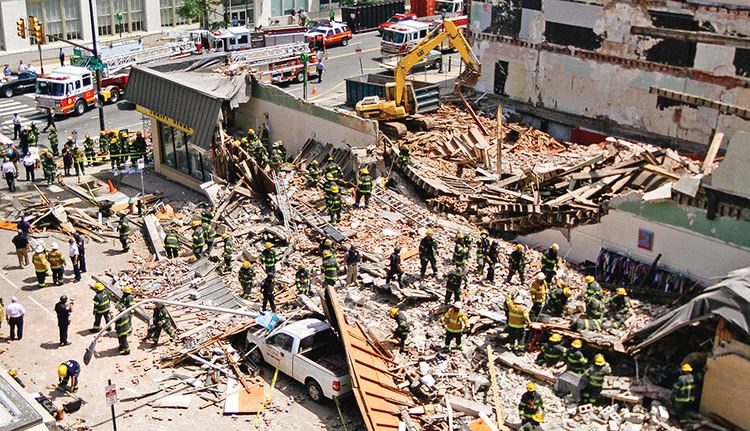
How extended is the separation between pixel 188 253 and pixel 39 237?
230 inches

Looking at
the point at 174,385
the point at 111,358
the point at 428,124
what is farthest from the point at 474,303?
the point at 428,124

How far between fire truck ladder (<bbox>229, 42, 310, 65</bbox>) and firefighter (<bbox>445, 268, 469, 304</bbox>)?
27.9m

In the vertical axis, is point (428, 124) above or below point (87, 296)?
above

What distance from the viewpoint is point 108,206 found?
34281 mm

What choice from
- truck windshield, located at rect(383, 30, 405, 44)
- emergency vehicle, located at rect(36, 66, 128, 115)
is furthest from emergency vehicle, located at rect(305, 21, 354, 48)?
emergency vehicle, located at rect(36, 66, 128, 115)

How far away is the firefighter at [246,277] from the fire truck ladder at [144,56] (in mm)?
25804

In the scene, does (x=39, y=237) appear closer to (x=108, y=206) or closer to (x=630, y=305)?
(x=108, y=206)

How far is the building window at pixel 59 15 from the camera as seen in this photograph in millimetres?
56594

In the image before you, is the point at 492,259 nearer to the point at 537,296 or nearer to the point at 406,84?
the point at 537,296

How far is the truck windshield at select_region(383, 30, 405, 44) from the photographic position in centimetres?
5372

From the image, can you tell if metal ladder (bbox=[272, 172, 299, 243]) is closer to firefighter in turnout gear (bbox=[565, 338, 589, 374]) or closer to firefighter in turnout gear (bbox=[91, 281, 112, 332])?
firefighter in turnout gear (bbox=[91, 281, 112, 332])

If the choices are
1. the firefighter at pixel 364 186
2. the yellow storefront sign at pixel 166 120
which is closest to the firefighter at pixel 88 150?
the yellow storefront sign at pixel 166 120

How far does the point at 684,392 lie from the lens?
19578mm

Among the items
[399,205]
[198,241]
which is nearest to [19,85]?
[198,241]
